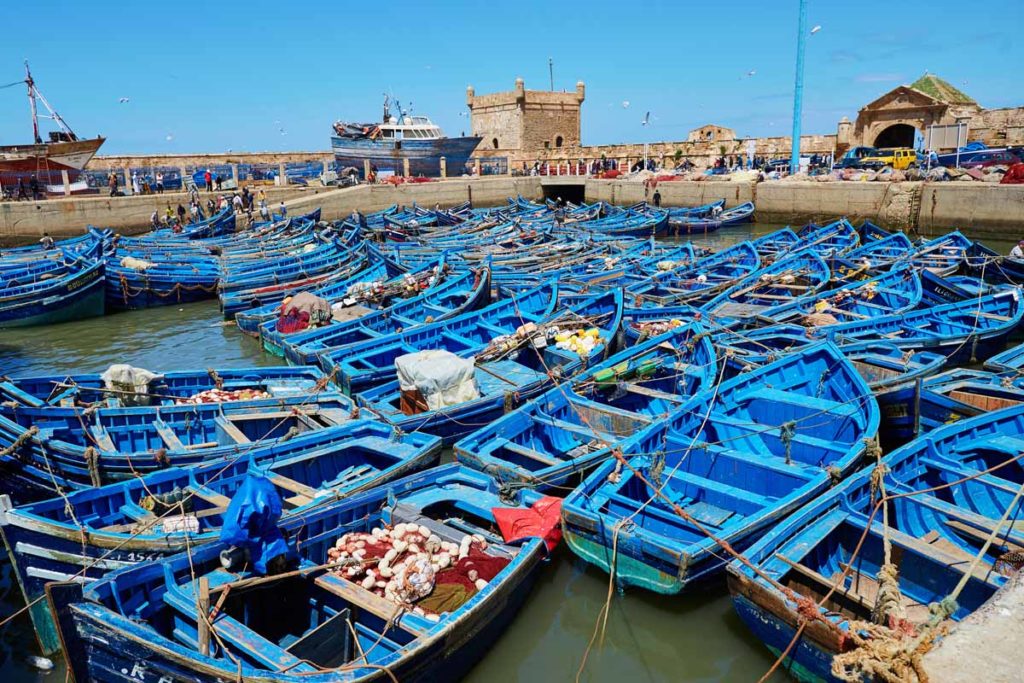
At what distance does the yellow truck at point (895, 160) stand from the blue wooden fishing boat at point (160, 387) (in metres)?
38.5

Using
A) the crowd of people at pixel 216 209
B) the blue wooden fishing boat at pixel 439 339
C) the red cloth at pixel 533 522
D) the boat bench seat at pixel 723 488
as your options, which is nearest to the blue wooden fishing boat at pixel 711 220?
the blue wooden fishing boat at pixel 439 339

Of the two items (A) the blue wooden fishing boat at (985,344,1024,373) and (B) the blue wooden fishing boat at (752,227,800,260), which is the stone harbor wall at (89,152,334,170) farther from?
(A) the blue wooden fishing boat at (985,344,1024,373)

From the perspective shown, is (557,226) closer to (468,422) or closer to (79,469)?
(468,422)

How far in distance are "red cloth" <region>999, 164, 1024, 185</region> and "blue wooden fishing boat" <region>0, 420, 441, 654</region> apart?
32.1m

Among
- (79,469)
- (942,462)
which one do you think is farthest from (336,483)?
(942,462)

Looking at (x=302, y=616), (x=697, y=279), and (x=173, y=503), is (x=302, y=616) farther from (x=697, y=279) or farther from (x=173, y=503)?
(x=697, y=279)

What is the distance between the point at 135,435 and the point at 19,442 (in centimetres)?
170

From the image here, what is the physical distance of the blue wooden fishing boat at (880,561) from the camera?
5465 mm

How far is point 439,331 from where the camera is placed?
47.3ft

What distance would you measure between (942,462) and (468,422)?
619cm

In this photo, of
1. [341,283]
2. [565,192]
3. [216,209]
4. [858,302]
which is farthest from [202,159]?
[858,302]

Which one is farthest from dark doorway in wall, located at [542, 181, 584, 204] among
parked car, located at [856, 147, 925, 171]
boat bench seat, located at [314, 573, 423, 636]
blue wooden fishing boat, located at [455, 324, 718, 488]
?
boat bench seat, located at [314, 573, 423, 636]

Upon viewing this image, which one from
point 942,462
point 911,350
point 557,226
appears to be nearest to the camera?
point 942,462

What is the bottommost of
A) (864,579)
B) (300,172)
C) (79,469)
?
(864,579)
